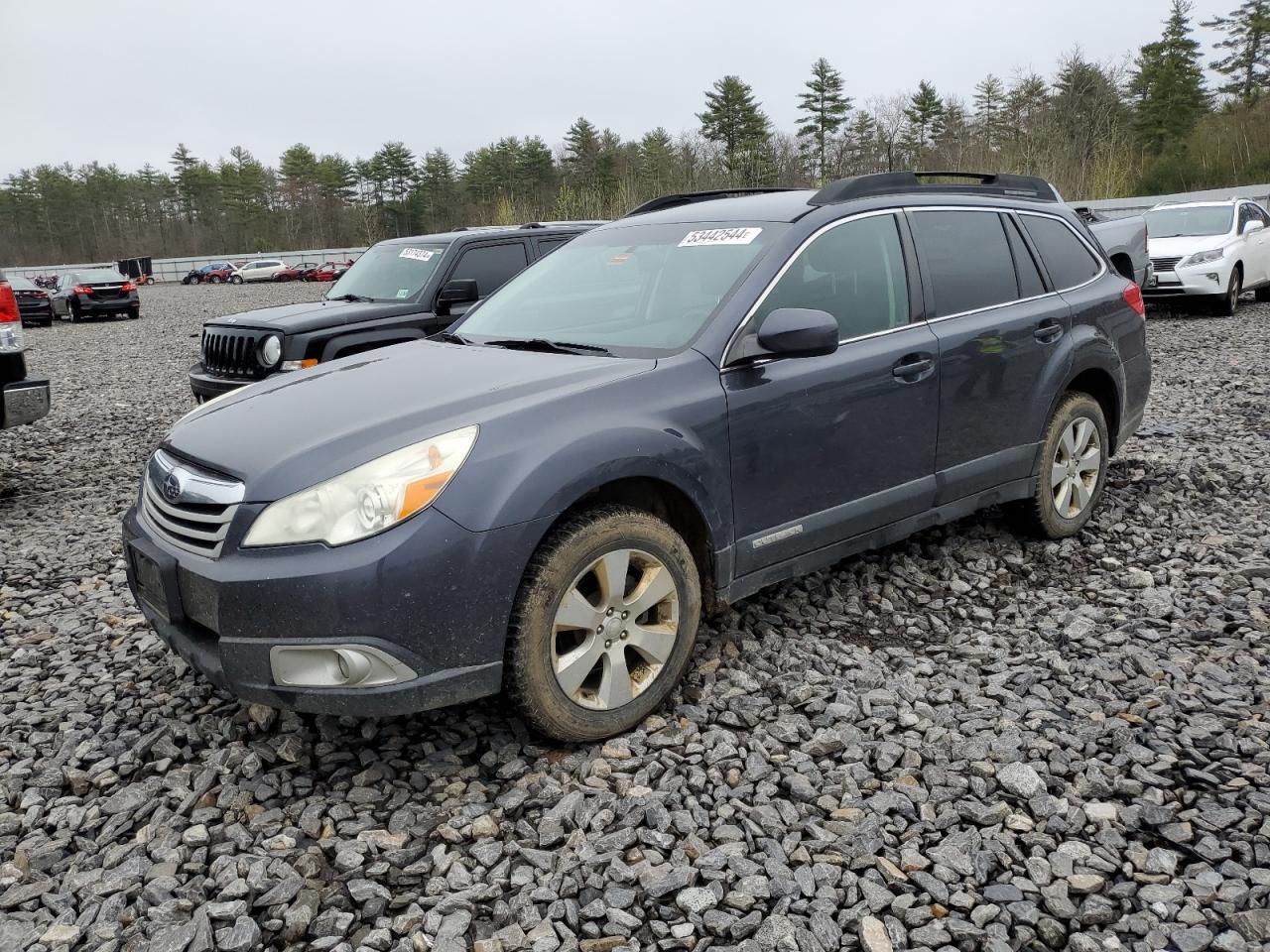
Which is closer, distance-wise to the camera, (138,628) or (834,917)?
(834,917)

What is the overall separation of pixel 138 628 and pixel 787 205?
11.3ft

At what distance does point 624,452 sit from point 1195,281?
527 inches

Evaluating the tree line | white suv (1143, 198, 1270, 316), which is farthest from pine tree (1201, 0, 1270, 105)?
white suv (1143, 198, 1270, 316)

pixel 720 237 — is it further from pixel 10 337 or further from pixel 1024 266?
pixel 10 337

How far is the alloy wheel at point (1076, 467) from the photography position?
481 cm

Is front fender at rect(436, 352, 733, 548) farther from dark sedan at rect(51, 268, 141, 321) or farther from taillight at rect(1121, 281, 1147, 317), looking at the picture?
dark sedan at rect(51, 268, 141, 321)

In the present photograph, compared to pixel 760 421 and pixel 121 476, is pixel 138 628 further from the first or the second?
pixel 121 476

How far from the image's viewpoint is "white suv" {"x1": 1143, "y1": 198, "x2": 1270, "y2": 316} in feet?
44.2

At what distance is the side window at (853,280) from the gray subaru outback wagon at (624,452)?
14 mm

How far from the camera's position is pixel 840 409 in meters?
3.69

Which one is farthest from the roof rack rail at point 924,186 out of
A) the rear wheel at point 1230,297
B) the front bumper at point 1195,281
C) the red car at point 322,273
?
the red car at point 322,273

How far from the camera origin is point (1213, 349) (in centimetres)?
1109

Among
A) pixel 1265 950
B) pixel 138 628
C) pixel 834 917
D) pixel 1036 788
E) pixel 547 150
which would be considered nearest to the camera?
pixel 1265 950

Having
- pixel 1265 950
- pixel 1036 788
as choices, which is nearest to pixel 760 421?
pixel 1036 788
